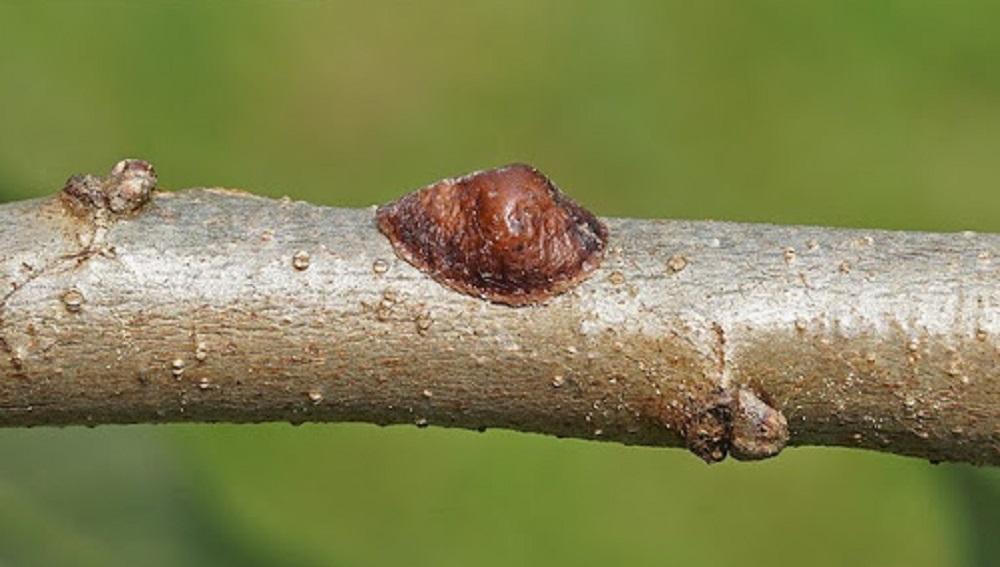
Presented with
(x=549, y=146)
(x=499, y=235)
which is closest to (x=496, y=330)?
(x=499, y=235)

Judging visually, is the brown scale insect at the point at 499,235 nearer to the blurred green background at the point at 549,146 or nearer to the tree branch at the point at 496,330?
the tree branch at the point at 496,330

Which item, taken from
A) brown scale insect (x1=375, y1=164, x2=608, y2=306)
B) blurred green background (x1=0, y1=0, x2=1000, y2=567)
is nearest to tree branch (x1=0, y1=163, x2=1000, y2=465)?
brown scale insect (x1=375, y1=164, x2=608, y2=306)

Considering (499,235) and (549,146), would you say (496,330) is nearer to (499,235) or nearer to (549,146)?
(499,235)

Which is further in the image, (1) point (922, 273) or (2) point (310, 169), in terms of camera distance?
(2) point (310, 169)

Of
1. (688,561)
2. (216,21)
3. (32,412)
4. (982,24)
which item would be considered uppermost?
(982,24)

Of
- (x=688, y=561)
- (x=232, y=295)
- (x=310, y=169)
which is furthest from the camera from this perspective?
(x=310, y=169)

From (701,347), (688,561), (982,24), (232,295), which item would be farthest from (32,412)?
(982,24)

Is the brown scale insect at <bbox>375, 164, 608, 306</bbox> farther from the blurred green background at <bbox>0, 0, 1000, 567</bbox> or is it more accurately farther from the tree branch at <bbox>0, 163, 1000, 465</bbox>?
the blurred green background at <bbox>0, 0, 1000, 567</bbox>

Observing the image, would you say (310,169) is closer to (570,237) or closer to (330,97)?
(330,97)
